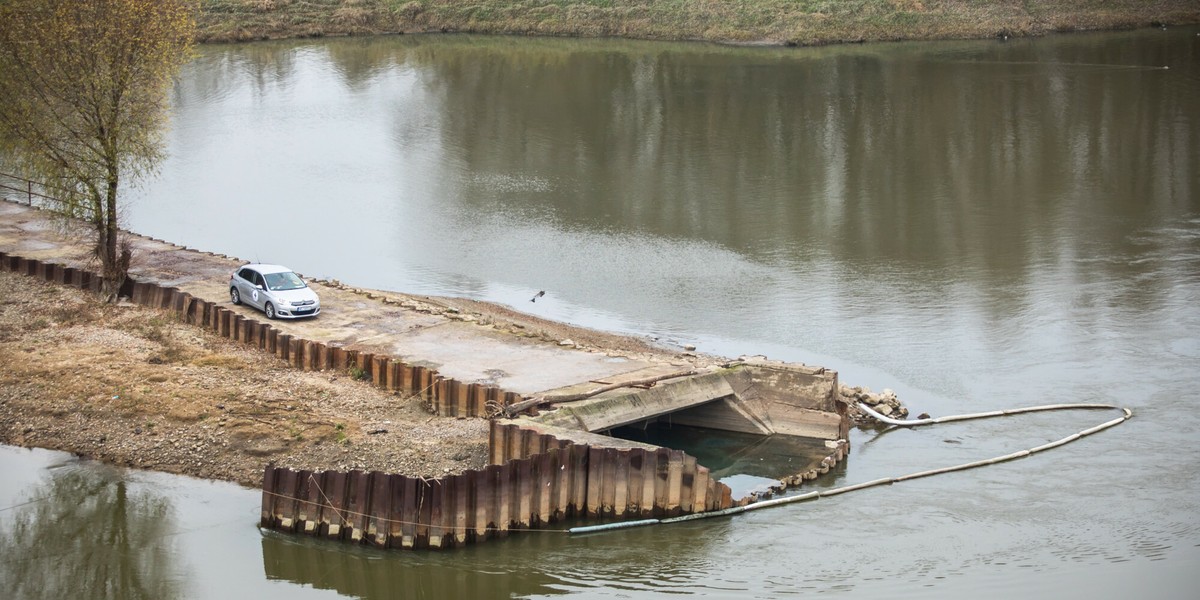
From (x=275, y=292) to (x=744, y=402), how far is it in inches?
633

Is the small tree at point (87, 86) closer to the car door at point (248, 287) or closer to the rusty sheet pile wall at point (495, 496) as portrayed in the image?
the car door at point (248, 287)

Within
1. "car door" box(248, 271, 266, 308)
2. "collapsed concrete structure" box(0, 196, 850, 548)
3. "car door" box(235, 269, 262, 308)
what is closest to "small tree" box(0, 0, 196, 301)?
"collapsed concrete structure" box(0, 196, 850, 548)

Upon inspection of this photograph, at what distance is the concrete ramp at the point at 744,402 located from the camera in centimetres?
3700

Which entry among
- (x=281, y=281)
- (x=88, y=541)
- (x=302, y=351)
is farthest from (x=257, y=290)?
(x=88, y=541)

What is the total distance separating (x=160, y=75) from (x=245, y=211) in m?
18.5

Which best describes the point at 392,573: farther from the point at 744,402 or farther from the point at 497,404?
the point at 744,402

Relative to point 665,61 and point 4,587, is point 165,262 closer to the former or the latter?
point 4,587

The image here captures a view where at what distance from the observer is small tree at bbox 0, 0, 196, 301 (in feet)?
154

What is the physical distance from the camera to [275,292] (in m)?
44.6

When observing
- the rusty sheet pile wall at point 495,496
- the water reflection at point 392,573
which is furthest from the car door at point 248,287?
the water reflection at point 392,573

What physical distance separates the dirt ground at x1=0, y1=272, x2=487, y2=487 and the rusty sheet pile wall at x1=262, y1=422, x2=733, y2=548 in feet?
8.46

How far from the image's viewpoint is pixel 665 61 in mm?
100688

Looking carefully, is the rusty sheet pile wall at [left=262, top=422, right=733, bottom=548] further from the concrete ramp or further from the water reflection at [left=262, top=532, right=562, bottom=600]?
the concrete ramp

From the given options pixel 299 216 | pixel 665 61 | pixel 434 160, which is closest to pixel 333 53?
pixel 665 61
